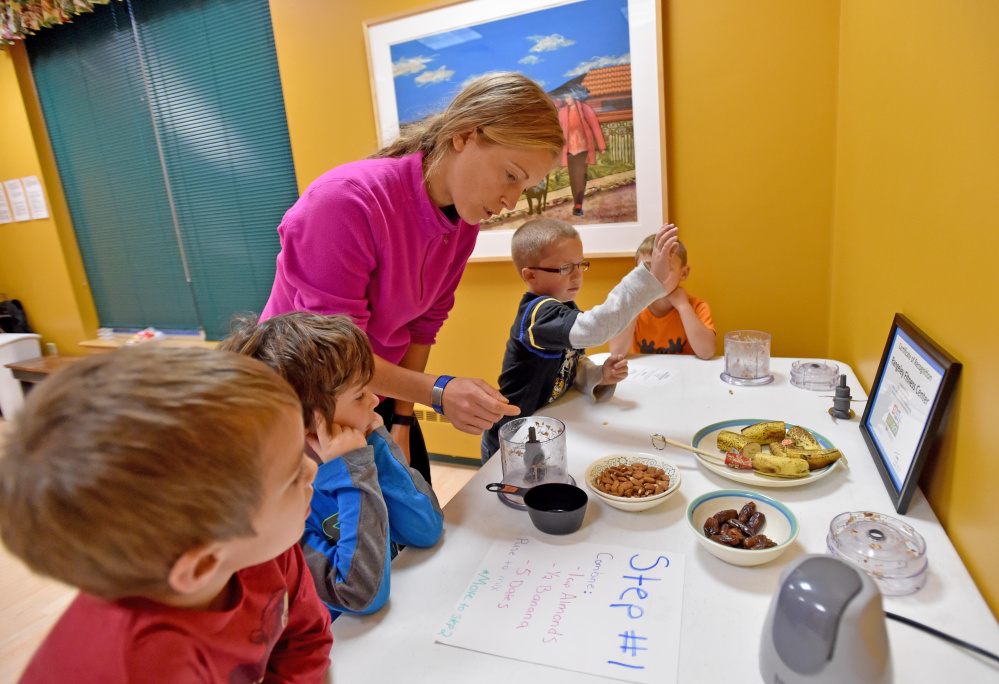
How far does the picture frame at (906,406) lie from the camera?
2.74 ft

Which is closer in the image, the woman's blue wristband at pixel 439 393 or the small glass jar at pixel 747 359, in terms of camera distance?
the woman's blue wristband at pixel 439 393

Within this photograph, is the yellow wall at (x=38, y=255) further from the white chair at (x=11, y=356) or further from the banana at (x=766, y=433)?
the banana at (x=766, y=433)

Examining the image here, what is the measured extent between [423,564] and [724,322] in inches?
69.3

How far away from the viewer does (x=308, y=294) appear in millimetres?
1126

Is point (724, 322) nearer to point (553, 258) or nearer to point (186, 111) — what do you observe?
point (553, 258)

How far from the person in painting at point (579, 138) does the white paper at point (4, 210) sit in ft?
14.3

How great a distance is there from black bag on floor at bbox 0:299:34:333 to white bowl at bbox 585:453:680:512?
515 centimetres

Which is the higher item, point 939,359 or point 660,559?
point 939,359

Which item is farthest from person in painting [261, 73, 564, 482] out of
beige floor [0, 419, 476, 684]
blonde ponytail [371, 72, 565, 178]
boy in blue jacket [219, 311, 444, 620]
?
beige floor [0, 419, 476, 684]

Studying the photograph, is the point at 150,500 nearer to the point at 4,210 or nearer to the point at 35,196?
the point at 35,196

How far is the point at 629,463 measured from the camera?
1.05 meters

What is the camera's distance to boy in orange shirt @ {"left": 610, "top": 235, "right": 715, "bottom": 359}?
1896 millimetres

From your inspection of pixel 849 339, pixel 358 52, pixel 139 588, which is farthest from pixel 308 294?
pixel 358 52

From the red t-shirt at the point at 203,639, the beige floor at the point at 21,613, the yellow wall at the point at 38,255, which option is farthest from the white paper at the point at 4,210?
the red t-shirt at the point at 203,639
